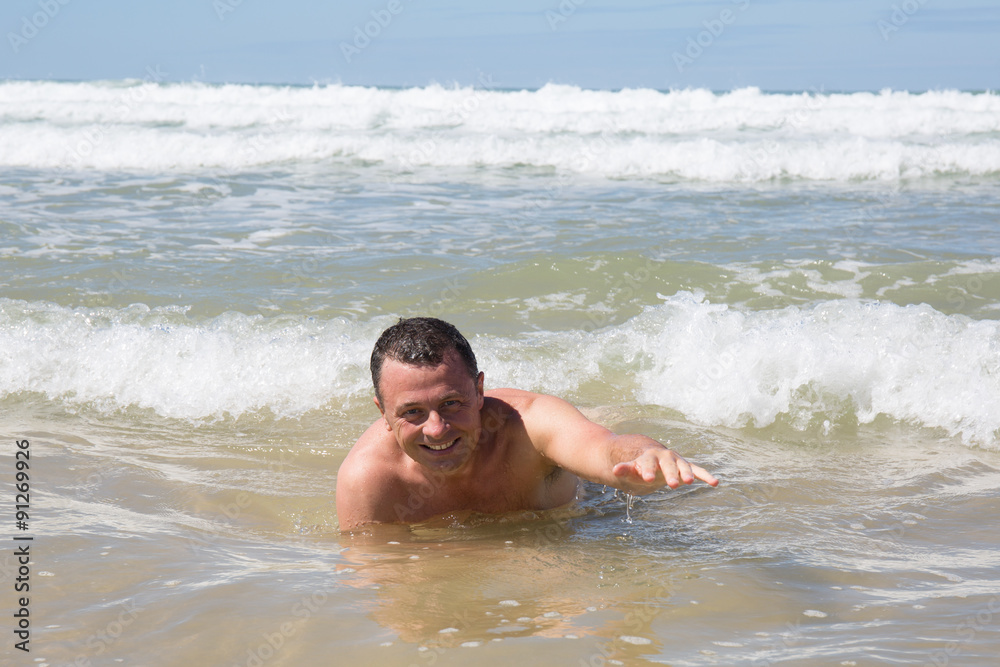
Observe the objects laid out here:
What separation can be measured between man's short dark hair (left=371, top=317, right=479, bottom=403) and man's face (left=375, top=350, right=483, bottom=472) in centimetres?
3

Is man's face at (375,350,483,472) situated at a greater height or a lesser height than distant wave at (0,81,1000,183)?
lesser

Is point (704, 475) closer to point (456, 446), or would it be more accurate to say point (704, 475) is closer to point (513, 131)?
point (456, 446)

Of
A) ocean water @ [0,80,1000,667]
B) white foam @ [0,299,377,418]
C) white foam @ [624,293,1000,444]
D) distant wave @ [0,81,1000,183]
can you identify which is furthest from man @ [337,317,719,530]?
distant wave @ [0,81,1000,183]

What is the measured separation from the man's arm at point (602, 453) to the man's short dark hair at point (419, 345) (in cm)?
36

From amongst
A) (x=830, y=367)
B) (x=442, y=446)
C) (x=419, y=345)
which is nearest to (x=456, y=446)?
(x=442, y=446)

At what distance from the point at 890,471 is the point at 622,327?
2.60m

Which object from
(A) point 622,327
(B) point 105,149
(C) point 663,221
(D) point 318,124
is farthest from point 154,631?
(D) point 318,124

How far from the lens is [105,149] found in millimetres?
17781

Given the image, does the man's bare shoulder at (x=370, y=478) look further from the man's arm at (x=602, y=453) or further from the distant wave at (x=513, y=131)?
the distant wave at (x=513, y=131)

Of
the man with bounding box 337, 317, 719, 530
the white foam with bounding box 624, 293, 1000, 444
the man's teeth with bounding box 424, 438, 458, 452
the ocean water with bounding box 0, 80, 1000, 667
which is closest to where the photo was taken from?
the ocean water with bounding box 0, 80, 1000, 667

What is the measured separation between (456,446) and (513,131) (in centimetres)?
1726

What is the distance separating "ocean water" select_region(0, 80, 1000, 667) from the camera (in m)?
2.90

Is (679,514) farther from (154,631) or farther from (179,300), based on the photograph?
(179,300)

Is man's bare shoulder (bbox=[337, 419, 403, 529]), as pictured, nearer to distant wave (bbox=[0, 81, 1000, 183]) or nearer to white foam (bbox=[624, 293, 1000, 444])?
white foam (bbox=[624, 293, 1000, 444])
